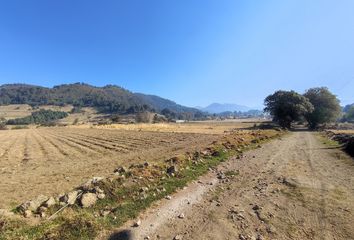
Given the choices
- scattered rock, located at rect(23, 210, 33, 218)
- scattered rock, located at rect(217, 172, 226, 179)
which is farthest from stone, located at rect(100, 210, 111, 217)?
scattered rock, located at rect(217, 172, 226, 179)

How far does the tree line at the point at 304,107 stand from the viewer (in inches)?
3325

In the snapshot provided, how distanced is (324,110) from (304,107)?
13.6m

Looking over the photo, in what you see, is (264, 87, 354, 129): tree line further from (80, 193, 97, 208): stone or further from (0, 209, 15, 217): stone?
(0, 209, 15, 217): stone

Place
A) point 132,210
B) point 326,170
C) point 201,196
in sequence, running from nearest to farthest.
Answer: point 132,210 → point 201,196 → point 326,170

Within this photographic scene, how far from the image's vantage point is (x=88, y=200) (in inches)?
438

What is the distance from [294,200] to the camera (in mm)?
11484

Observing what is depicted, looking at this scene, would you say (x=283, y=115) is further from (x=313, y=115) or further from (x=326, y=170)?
(x=326, y=170)

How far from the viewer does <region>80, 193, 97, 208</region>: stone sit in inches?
427

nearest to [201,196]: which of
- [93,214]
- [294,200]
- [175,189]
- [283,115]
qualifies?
[175,189]

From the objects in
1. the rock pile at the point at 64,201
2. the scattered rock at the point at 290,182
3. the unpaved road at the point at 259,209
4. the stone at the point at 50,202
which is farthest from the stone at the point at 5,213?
the scattered rock at the point at 290,182

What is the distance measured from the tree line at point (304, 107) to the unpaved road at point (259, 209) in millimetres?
72716

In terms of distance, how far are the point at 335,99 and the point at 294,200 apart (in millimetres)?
98344

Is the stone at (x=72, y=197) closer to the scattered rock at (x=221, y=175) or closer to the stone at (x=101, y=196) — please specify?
the stone at (x=101, y=196)

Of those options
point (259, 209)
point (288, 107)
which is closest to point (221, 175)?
point (259, 209)
